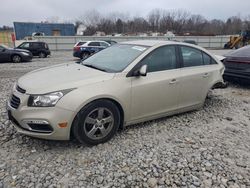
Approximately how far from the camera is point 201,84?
4266mm

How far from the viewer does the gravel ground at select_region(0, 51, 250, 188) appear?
2539mm

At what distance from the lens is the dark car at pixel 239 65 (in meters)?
6.12

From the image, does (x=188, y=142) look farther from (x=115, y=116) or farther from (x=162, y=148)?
(x=115, y=116)

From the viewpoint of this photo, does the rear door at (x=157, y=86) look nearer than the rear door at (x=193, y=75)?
Yes

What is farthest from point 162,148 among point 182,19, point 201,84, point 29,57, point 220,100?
point 182,19

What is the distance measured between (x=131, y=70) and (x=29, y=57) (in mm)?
12451

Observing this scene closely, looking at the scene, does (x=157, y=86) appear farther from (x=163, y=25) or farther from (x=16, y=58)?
(x=163, y=25)

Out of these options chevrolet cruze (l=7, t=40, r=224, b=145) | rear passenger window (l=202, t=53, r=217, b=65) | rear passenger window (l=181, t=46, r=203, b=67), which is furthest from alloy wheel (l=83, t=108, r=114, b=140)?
rear passenger window (l=202, t=53, r=217, b=65)

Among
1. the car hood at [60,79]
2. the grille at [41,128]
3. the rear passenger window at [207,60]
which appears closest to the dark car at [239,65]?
the rear passenger window at [207,60]

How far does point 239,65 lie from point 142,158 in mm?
4781

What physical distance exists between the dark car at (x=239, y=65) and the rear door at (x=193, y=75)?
2.26m

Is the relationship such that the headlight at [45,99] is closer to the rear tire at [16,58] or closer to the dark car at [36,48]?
the rear tire at [16,58]

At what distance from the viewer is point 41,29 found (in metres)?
38.8

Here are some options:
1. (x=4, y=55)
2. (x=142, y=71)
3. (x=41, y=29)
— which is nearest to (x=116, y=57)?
(x=142, y=71)
